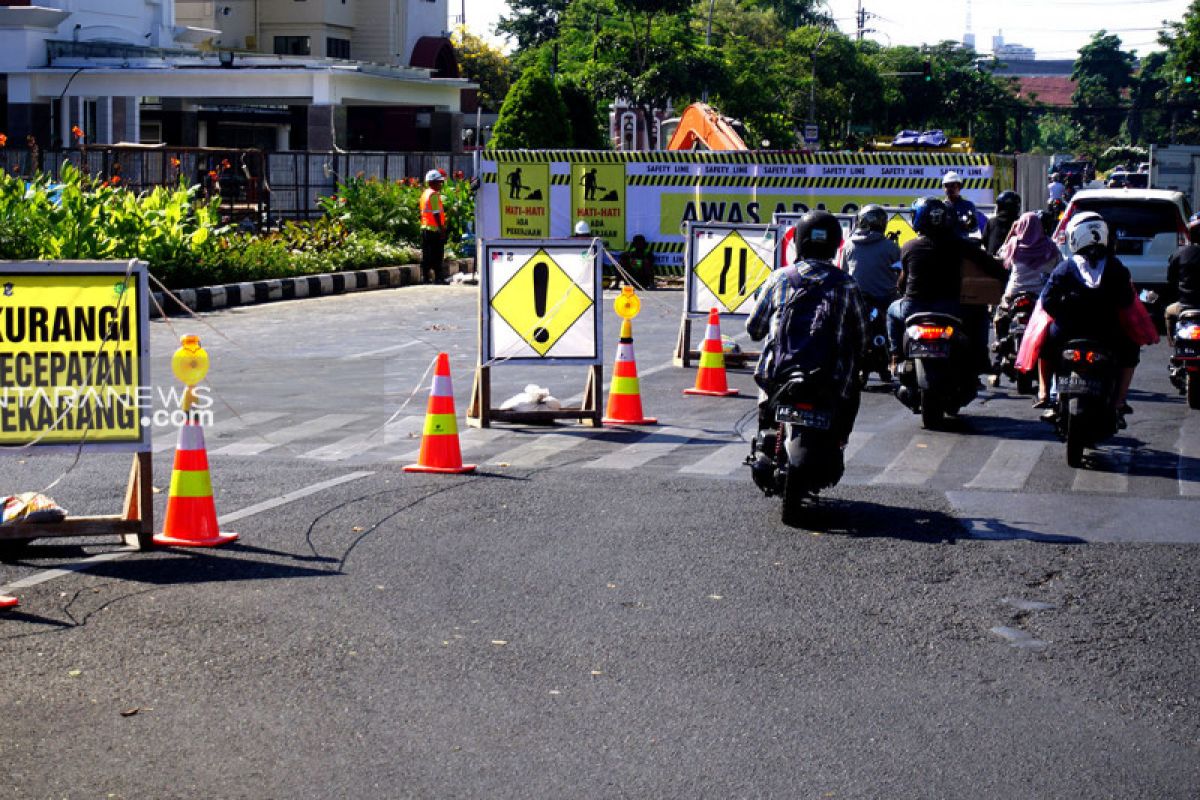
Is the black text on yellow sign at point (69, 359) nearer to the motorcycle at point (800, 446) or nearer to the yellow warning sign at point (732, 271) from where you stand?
the motorcycle at point (800, 446)

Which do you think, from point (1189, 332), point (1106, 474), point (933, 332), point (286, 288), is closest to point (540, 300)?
point (933, 332)

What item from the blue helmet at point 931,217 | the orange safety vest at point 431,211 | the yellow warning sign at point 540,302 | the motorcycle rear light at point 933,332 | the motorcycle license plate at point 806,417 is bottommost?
the motorcycle license plate at point 806,417

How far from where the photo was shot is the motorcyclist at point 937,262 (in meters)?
12.9

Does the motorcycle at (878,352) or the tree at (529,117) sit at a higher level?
the tree at (529,117)

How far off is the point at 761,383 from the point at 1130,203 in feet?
53.4

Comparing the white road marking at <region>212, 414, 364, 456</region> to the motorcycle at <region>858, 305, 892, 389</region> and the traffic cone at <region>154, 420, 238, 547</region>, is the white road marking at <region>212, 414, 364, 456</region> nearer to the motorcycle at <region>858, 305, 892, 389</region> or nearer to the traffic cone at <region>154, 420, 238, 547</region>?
the traffic cone at <region>154, 420, 238, 547</region>

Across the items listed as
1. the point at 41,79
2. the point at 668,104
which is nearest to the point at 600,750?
the point at 41,79

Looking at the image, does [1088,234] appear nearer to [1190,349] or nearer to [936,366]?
[936,366]

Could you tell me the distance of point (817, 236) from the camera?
30.8 ft

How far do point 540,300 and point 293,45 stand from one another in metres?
59.0

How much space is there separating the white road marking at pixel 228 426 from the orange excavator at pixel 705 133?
1936 cm

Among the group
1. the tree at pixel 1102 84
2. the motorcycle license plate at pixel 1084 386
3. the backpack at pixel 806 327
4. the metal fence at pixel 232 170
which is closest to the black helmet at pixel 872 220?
the motorcycle license plate at pixel 1084 386

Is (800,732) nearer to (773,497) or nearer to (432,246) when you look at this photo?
(773,497)

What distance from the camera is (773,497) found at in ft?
32.4
